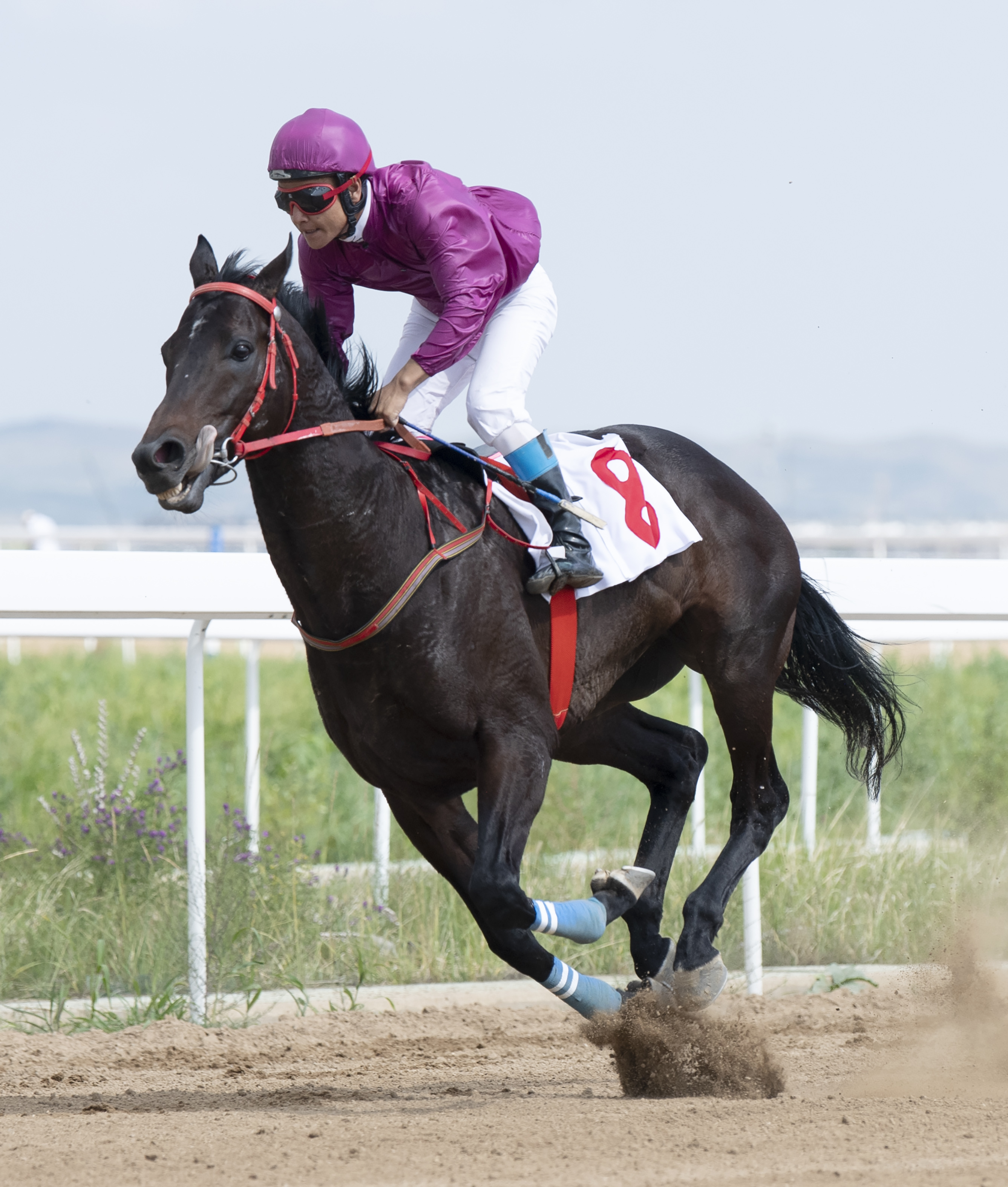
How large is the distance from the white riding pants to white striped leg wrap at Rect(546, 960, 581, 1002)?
1.33 m

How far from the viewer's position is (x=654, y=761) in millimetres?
4387

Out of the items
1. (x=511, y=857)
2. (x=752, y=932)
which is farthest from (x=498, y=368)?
(x=752, y=932)

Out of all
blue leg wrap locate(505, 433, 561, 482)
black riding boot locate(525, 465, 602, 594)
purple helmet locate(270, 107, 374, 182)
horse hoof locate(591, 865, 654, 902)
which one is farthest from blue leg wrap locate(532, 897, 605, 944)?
purple helmet locate(270, 107, 374, 182)

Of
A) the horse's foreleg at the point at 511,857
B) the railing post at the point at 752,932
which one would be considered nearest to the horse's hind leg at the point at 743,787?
the railing post at the point at 752,932

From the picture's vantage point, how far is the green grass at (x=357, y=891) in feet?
15.3

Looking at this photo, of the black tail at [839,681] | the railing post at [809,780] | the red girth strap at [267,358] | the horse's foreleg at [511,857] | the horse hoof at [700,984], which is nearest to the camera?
the red girth strap at [267,358]

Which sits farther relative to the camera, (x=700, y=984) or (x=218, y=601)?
(x=218, y=601)

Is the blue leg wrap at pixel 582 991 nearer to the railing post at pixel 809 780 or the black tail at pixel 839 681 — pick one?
the black tail at pixel 839 681

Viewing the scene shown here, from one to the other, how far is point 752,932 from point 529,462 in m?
1.89

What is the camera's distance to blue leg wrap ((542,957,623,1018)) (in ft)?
11.5

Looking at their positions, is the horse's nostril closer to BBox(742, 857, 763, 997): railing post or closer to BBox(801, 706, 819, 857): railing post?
BBox(742, 857, 763, 997): railing post

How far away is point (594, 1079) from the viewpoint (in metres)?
Answer: 3.88

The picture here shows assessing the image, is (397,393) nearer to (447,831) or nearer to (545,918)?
(447,831)

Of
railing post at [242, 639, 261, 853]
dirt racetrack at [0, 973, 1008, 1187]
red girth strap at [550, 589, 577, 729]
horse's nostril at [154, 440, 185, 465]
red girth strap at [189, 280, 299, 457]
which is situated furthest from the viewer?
railing post at [242, 639, 261, 853]
